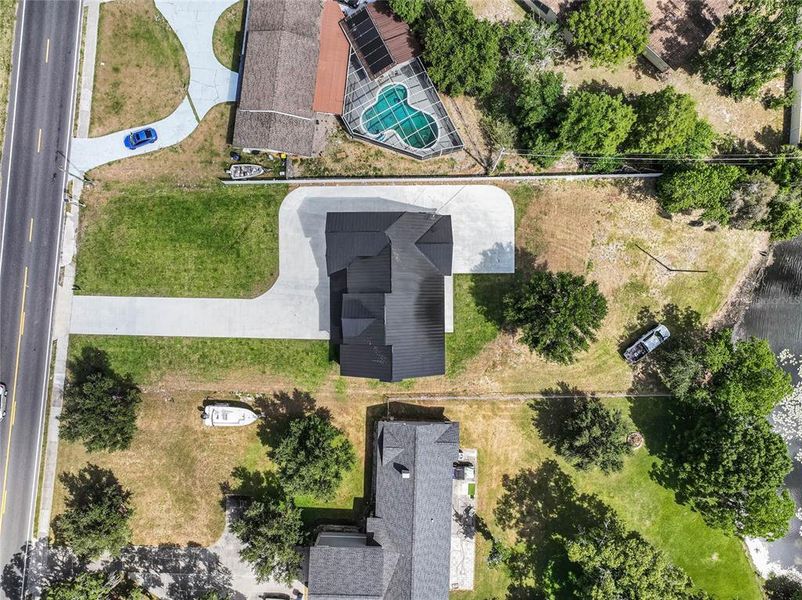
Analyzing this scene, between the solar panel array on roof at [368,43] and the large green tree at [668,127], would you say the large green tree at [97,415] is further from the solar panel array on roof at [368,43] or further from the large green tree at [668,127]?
the large green tree at [668,127]

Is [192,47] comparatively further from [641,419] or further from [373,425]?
[641,419]

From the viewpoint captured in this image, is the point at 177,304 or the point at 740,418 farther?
the point at 177,304

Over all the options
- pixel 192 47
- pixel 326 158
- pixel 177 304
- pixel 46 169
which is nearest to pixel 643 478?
pixel 326 158

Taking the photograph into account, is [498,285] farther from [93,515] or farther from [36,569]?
[36,569]

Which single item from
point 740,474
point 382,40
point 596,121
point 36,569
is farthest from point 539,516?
point 36,569

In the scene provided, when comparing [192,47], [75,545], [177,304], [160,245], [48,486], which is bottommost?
[75,545]

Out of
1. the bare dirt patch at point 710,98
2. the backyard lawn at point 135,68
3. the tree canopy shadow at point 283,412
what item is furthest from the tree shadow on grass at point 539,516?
the backyard lawn at point 135,68
